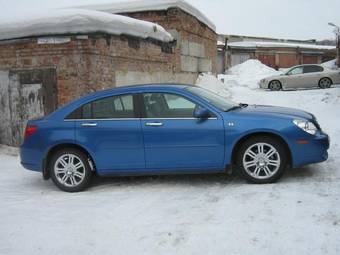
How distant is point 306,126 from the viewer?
6520mm

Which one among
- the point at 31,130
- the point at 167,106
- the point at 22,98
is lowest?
the point at 31,130

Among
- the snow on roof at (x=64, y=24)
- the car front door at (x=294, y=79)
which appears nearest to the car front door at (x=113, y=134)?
the snow on roof at (x=64, y=24)

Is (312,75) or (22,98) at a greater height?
(312,75)

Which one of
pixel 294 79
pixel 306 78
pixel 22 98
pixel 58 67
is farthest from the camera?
pixel 294 79

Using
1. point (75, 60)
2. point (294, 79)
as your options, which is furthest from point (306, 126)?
point (294, 79)

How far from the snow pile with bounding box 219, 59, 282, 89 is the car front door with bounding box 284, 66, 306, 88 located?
4.54 meters

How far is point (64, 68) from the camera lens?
9.77 m

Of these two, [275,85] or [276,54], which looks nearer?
[275,85]

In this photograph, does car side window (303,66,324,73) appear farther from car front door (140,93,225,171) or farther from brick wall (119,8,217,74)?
car front door (140,93,225,171)

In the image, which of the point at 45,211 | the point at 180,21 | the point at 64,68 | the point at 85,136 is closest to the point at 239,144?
the point at 85,136

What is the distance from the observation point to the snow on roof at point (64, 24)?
949 cm

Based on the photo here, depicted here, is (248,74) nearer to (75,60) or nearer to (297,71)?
(297,71)

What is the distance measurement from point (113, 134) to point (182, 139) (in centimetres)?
99

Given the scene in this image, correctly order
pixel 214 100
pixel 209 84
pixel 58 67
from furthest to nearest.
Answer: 1. pixel 209 84
2. pixel 58 67
3. pixel 214 100
